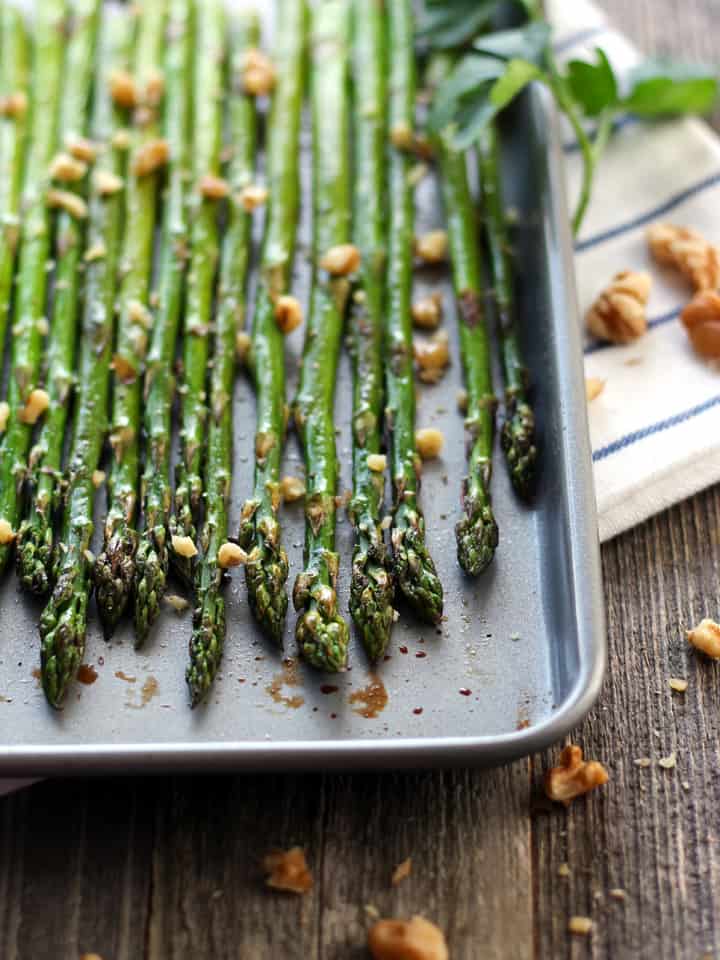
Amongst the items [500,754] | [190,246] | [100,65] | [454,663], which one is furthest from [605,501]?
[100,65]

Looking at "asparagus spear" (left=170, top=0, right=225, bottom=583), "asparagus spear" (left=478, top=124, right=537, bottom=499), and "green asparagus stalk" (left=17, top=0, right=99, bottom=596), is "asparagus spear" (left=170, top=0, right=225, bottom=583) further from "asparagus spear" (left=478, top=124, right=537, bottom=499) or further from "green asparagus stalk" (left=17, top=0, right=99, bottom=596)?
"asparagus spear" (left=478, top=124, right=537, bottom=499)

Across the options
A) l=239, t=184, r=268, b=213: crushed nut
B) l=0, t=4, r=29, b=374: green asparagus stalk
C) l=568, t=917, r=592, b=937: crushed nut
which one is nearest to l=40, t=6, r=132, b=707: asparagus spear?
l=0, t=4, r=29, b=374: green asparagus stalk

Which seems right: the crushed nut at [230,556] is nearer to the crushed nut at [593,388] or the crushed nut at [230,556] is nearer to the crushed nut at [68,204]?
the crushed nut at [593,388]

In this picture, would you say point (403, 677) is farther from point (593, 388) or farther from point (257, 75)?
point (257, 75)

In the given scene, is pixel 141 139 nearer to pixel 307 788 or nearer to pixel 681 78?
pixel 681 78

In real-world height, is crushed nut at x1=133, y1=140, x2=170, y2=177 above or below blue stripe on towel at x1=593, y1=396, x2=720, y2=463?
above

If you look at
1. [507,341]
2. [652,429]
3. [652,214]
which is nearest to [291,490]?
[507,341]
